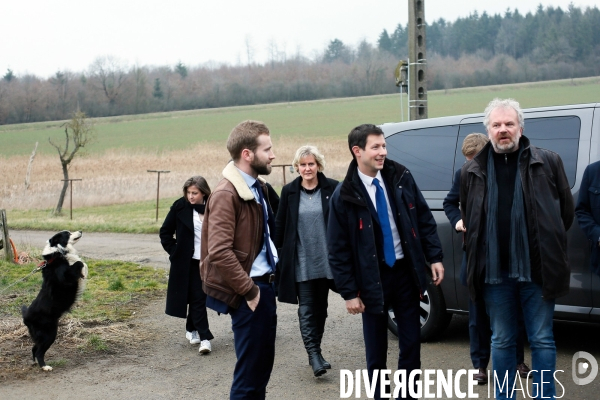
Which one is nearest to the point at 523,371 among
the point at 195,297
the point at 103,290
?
the point at 195,297

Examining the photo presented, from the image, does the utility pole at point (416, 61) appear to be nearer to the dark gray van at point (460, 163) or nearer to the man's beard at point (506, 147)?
the dark gray van at point (460, 163)

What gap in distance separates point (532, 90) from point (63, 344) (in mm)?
59240

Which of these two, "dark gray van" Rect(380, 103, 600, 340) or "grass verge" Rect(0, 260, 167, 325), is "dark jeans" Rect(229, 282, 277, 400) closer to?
"dark gray van" Rect(380, 103, 600, 340)

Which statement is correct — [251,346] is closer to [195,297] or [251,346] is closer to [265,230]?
[265,230]

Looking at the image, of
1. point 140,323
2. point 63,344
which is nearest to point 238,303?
point 63,344

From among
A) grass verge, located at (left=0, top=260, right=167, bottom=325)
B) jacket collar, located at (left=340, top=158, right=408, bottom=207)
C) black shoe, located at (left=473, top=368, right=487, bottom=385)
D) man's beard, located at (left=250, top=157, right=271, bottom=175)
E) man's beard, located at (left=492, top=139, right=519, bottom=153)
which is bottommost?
grass verge, located at (left=0, top=260, right=167, bottom=325)

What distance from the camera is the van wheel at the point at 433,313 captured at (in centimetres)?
627

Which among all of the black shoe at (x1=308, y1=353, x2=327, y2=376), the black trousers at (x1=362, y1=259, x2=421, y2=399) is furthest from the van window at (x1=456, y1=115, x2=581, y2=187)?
the black shoe at (x1=308, y1=353, x2=327, y2=376)

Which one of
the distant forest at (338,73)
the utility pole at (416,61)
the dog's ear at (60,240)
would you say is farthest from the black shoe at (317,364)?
the distant forest at (338,73)

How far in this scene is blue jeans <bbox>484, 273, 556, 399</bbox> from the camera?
168 inches

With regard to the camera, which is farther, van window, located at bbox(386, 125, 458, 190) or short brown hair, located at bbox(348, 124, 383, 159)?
van window, located at bbox(386, 125, 458, 190)

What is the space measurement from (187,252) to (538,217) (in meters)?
3.74

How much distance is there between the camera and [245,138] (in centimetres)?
407

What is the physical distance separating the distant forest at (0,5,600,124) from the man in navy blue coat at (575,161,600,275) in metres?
54.0
